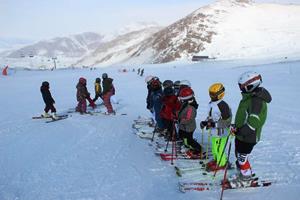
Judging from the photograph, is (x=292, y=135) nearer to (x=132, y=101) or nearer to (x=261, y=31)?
(x=132, y=101)

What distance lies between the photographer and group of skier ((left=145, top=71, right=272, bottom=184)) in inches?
232

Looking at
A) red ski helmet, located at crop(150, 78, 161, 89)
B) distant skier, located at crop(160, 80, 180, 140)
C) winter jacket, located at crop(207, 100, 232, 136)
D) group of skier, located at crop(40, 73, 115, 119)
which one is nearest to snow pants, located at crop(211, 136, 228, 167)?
winter jacket, located at crop(207, 100, 232, 136)

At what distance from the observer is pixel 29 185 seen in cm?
727

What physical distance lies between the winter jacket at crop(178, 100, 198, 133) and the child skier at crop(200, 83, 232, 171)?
78 cm

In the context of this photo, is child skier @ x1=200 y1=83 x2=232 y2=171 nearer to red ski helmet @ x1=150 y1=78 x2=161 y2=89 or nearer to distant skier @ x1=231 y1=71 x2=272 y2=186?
distant skier @ x1=231 y1=71 x2=272 y2=186

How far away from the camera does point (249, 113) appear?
19.4 ft

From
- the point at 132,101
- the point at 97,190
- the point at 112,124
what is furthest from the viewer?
the point at 132,101

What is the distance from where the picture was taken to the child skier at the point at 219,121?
710 cm

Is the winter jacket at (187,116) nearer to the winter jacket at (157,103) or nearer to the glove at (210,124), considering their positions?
the glove at (210,124)

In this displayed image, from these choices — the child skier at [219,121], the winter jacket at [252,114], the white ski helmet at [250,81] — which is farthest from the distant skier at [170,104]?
the white ski helmet at [250,81]

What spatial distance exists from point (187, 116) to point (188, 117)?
0.03 meters

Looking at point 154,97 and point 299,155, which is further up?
point 154,97

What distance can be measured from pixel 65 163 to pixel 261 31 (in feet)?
285

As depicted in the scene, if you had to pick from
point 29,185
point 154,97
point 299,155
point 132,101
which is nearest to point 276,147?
point 299,155
